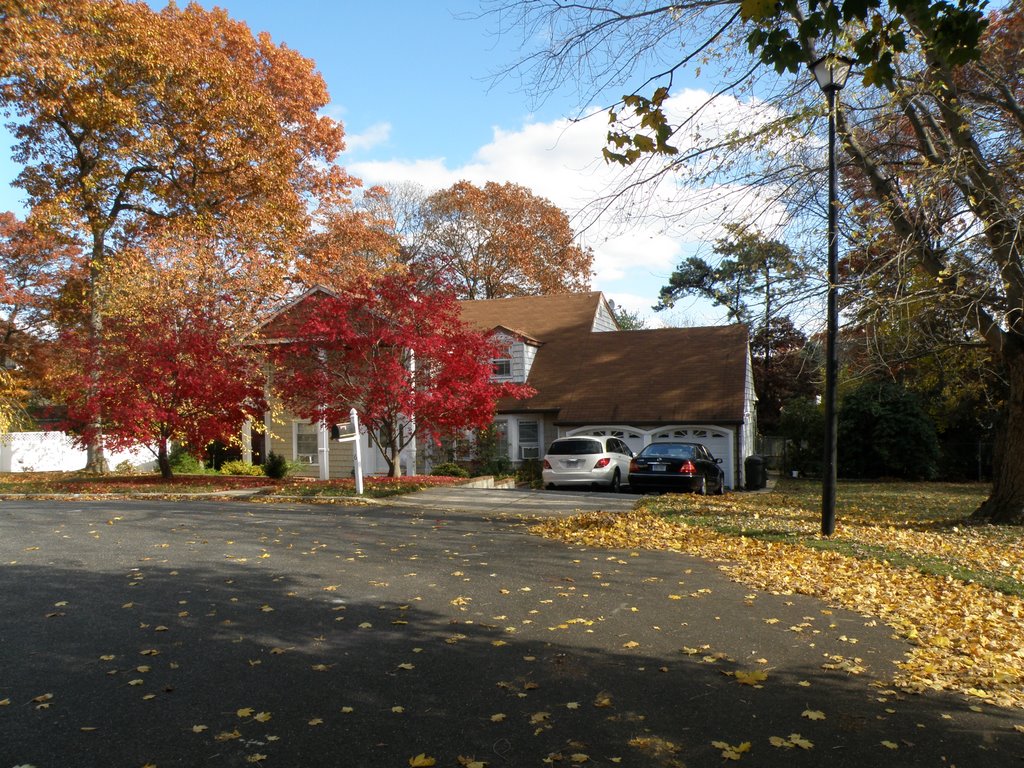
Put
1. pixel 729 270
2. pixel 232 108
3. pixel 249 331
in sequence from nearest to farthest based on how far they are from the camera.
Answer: pixel 729 270
pixel 249 331
pixel 232 108

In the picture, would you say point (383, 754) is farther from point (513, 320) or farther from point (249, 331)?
point (513, 320)

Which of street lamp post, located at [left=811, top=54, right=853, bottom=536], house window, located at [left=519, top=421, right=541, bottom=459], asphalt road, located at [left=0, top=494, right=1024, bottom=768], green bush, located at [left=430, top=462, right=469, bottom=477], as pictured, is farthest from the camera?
house window, located at [left=519, top=421, right=541, bottom=459]

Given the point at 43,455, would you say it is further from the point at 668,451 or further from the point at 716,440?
the point at 716,440

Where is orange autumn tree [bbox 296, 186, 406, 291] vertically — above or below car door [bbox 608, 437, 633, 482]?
above

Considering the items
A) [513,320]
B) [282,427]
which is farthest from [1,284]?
[513,320]

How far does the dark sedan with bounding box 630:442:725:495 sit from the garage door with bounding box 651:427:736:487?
4.08 metres

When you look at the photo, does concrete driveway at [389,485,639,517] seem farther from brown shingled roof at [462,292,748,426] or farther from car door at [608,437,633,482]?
brown shingled roof at [462,292,748,426]

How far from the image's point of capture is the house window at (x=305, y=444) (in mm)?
28797

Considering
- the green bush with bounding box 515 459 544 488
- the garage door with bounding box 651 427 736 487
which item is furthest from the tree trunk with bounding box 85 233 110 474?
the garage door with bounding box 651 427 736 487

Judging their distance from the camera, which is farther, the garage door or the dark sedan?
the garage door

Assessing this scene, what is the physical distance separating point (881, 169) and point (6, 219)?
114ft

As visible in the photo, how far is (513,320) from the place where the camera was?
32938 mm

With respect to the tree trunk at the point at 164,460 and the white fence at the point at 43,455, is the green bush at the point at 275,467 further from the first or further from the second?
the white fence at the point at 43,455

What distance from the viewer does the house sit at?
2619 cm
